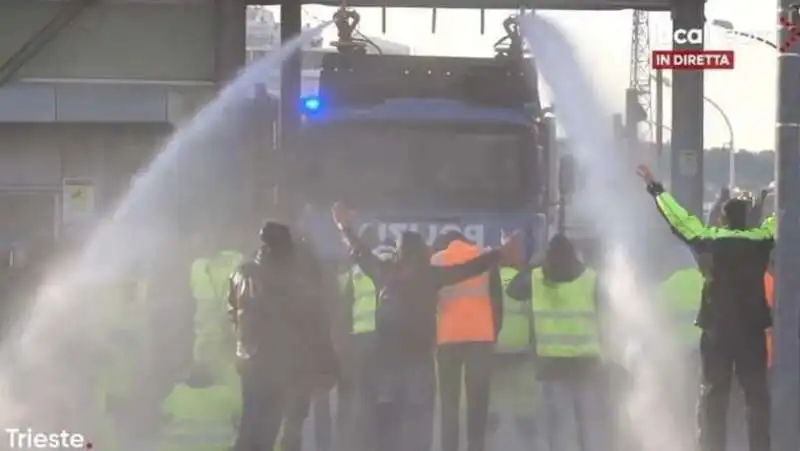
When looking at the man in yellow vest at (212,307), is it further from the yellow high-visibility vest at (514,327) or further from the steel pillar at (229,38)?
the steel pillar at (229,38)

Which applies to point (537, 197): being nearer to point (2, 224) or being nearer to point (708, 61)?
point (708, 61)

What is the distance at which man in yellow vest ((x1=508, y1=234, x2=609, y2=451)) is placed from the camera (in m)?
8.52

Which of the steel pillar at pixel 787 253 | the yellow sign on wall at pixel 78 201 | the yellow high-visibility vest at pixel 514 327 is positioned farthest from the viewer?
the yellow sign on wall at pixel 78 201

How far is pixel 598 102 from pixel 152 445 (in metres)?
6.72

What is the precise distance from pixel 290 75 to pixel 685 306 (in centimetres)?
530

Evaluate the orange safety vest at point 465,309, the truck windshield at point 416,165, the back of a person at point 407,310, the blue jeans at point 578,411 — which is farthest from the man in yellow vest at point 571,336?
the truck windshield at point 416,165

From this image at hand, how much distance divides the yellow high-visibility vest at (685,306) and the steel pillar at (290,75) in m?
4.40

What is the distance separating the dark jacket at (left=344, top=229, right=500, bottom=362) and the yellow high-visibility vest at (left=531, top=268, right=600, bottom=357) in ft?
1.62

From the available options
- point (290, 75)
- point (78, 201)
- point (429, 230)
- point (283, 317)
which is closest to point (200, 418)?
point (283, 317)

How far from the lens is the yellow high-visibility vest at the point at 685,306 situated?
8758 millimetres

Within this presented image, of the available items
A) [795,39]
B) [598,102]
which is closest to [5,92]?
[598,102]

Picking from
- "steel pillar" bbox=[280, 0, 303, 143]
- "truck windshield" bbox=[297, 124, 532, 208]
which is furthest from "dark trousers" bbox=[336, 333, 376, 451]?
"steel pillar" bbox=[280, 0, 303, 143]

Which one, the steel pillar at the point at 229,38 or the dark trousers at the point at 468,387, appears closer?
the dark trousers at the point at 468,387

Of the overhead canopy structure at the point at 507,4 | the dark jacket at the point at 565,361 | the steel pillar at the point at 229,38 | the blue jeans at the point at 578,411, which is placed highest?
the overhead canopy structure at the point at 507,4
